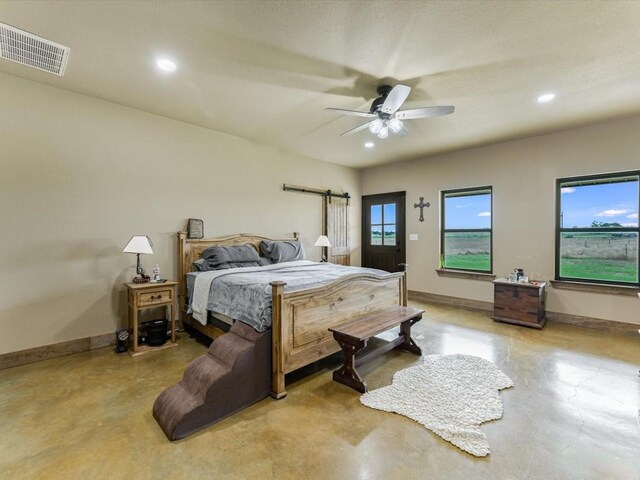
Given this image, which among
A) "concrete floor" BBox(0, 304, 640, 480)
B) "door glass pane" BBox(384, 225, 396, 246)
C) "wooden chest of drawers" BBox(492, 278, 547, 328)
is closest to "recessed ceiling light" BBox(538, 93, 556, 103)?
"wooden chest of drawers" BBox(492, 278, 547, 328)

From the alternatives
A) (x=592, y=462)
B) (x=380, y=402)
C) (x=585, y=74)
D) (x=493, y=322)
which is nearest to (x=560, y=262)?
(x=493, y=322)

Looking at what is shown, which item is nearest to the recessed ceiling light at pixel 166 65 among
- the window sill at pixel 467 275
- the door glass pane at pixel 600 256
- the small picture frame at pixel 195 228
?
the small picture frame at pixel 195 228

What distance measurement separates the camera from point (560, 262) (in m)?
4.34

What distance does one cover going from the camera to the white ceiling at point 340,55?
6.46 ft

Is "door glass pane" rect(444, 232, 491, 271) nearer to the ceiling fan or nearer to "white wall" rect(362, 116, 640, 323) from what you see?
"white wall" rect(362, 116, 640, 323)

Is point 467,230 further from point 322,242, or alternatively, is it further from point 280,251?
point 280,251

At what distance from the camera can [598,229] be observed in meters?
4.07

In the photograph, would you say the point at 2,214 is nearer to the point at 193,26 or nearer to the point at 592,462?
the point at 193,26

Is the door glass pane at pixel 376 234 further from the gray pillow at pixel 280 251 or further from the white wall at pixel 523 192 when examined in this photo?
the gray pillow at pixel 280 251

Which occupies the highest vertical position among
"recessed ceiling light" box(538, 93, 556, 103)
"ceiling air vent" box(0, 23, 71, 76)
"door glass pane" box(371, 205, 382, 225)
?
"recessed ceiling light" box(538, 93, 556, 103)

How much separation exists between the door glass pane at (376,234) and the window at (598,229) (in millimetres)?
3130

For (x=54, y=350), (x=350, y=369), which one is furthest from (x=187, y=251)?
(x=350, y=369)

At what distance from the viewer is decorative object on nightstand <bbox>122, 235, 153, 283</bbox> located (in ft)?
10.4

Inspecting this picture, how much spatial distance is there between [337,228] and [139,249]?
3864 mm
